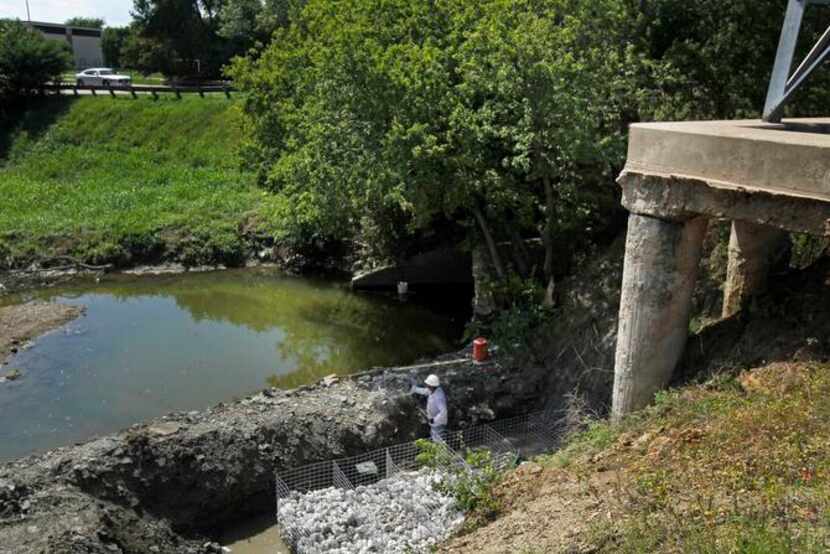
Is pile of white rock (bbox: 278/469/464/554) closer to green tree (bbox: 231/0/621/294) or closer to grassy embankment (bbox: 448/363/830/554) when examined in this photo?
grassy embankment (bbox: 448/363/830/554)

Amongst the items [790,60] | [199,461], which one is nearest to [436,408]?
[199,461]

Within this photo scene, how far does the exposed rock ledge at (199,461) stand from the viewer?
9945 millimetres

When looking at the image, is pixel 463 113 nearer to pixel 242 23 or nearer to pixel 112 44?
pixel 242 23

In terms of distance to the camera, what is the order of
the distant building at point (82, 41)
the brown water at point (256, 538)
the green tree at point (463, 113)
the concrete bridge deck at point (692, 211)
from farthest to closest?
1. the distant building at point (82, 41)
2. the green tree at point (463, 113)
3. the brown water at point (256, 538)
4. the concrete bridge deck at point (692, 211)

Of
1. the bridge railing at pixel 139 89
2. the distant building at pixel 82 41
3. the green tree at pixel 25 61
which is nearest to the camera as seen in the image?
the green tree at pixel 25 61

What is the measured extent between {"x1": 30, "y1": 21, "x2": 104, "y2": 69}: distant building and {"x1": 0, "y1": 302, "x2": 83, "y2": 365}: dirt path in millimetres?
54375

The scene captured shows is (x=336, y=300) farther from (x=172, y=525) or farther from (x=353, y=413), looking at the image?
(x=172, y=525)

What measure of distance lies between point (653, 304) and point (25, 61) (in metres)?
45.5

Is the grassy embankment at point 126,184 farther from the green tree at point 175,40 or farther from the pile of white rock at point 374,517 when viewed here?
the pile of white rock at point 374,517

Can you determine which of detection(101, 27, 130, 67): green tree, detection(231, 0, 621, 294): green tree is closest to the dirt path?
detection(231, 0, 621, 294): green tree

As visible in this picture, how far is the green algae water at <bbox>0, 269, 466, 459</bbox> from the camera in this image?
16156 mm

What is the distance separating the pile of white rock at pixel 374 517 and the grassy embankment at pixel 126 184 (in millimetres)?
17364

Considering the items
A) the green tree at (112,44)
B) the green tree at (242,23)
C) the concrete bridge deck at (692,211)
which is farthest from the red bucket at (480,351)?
the green tree at (112,44)

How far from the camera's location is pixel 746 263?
1170 centimetres
